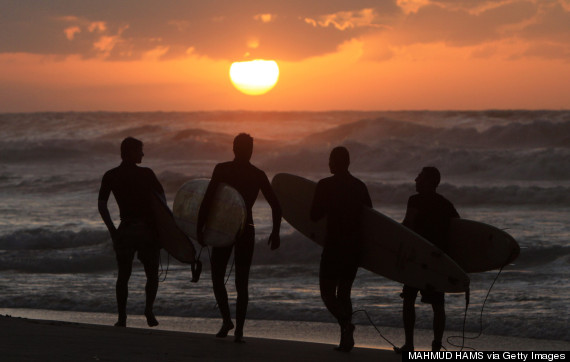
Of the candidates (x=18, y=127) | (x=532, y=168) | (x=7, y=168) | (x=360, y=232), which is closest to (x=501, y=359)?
(x=360, y=232)

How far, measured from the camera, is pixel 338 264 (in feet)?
16.5

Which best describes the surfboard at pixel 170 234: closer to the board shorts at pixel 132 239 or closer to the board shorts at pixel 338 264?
the board shorts at pixel 132 239

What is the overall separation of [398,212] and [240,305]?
13246mm

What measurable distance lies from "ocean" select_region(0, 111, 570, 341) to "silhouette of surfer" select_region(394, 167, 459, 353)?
0.81 metres

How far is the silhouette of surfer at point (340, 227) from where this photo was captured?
16.5 ft

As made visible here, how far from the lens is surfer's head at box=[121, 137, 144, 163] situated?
5.54m

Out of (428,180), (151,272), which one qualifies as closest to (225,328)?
(151,272)

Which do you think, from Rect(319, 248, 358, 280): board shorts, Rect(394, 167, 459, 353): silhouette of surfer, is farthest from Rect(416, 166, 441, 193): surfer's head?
Rect(319, 248, 358, 280): board shorts

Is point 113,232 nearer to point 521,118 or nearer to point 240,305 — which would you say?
point 240,305

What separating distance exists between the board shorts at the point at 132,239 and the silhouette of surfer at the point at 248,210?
0.56m

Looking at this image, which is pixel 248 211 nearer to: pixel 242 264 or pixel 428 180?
pixel 242 264

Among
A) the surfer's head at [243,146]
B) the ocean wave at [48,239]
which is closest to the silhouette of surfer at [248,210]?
the surfer's head at [243,146]

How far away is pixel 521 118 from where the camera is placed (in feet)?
179

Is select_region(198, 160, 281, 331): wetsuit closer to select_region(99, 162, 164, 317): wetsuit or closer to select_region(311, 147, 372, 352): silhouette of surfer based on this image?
select_region(311, 147, 372, 352): silhouette of surfer
